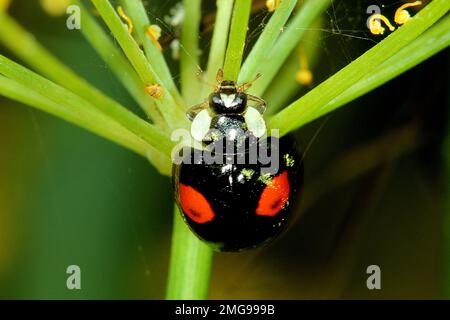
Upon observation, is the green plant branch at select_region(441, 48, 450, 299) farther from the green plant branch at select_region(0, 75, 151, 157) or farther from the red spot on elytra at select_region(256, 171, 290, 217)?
the green plant branch at select_region(0, 75, 151, 157)

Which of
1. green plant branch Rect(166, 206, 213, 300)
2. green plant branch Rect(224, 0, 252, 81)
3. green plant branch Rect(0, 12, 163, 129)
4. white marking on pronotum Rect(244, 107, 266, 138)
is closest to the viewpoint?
green plant branch Rect(224, 0, 252, 81)

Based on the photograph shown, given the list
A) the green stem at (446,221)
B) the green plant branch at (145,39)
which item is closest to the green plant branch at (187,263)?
the green plant branch at (145,39)

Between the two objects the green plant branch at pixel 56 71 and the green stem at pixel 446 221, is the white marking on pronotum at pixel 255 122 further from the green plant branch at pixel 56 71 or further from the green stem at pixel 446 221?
the green stem at pixel 446 221

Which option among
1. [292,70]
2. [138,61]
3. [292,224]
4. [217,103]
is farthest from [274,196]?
[292,224]

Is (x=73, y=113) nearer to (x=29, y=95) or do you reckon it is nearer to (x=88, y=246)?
(x=29, y=95)

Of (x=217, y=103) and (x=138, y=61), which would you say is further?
(x=217, y=103)

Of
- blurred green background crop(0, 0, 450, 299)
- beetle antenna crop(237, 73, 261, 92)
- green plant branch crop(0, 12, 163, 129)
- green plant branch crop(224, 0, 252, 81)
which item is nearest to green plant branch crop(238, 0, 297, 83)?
beetle antenna crop(237, 73, 261, 92)

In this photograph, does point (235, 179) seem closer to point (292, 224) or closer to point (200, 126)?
point (200, 126)
